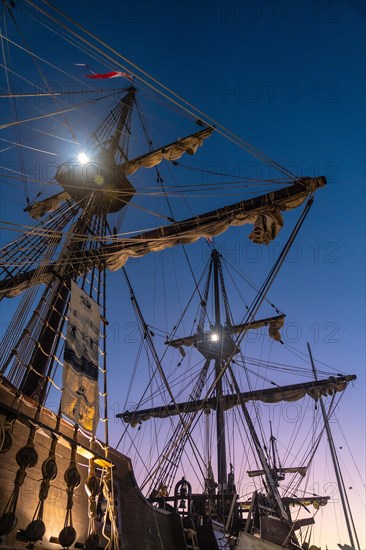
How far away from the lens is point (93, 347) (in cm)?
648

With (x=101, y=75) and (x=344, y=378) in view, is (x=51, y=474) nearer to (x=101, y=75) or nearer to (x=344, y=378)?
(x=101, y=75)

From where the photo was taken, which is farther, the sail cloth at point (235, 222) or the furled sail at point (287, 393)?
the furled sail at point (287, 393)

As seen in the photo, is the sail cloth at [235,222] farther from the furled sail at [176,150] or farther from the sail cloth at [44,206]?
the sail cloth at [44,206]

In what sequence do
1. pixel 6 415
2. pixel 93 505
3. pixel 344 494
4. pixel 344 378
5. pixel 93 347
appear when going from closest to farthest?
pixel 6 415 → pixel 93 505 → pixel 93 347 → pixel 344 494 → pixel 344 378

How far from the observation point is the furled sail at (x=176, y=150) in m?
11.1

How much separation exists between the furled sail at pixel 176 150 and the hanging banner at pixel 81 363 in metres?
6.04

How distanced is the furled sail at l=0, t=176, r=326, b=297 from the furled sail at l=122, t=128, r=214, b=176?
3.39 m

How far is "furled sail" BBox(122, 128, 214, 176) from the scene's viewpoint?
437 inches

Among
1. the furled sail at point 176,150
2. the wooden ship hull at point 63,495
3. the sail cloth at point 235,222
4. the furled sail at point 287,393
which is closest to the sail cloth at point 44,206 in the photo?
the furled sail at point 176,150

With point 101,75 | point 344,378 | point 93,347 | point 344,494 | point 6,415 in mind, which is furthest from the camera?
point 344,378

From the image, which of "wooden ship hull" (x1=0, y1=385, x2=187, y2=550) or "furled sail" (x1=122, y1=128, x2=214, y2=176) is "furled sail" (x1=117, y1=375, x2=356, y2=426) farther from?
"wooden ship hull" (x1=0, y1=385, x2=187, y2=550)

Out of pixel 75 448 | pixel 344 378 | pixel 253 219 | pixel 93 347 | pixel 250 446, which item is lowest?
pixel 75 448

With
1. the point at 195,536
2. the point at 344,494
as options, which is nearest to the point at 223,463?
the point at 344,494

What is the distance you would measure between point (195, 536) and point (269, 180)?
687 cm
